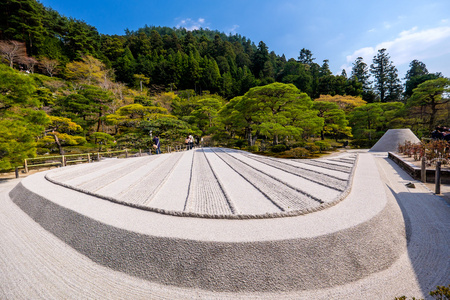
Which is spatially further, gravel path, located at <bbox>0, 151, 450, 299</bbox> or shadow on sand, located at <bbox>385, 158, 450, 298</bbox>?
shadow on sand, located at <bbox>385, 158, 450, 298</bbox>

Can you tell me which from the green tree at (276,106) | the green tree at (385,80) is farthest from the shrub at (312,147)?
the green tree at (385,80)

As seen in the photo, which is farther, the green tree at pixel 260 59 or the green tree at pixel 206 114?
the green tree at pixel 260 59

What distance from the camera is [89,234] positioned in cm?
196

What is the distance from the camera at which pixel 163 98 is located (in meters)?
22.3

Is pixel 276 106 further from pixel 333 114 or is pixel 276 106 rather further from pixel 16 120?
pixel 16 120

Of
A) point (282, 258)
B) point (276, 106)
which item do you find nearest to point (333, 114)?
point (276, 106)

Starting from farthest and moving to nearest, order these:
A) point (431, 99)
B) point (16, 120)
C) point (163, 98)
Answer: point (163, 98) < point (431, 99) < point (16, 120)

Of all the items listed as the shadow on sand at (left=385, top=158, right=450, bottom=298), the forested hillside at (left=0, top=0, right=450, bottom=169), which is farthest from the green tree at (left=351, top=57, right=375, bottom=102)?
the shadow on sand at (left=385, top=158, right=450, bottom=298)

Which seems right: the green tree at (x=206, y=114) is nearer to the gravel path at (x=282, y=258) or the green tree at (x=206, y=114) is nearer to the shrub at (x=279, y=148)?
the shrub at (x=279, y=148)

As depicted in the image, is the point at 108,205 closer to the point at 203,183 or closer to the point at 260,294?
the point at 203,183

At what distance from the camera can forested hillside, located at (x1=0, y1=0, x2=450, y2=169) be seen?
31.0ft

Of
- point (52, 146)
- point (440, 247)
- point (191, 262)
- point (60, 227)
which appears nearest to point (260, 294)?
point (191, 262)

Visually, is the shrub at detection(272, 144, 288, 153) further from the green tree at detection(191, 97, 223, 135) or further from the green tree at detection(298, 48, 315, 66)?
the green tree at detection(298, 48, 315, 66)

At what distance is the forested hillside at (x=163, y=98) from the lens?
946 cm
